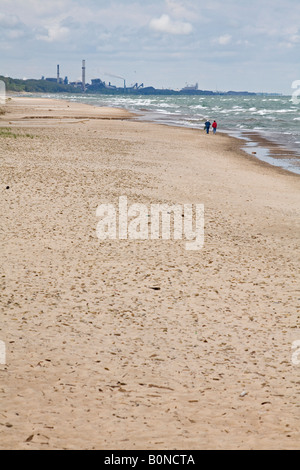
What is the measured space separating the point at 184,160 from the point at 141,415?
21075 millimetres

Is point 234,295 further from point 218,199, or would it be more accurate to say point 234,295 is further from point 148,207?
point 218,199

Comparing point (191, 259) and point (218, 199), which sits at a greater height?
point (218, 199)

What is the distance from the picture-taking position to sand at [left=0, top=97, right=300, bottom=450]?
19.6ft

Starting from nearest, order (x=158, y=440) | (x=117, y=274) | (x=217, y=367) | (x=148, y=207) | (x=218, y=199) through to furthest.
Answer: (x=158, y=440) < (x=217, y=367) < (x=117, y=274) < (x=148, y=207) < (x=218, y=199)

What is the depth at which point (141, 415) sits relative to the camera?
614 centimetres

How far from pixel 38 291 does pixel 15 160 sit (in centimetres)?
1241

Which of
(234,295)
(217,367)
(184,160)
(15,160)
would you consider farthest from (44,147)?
(217,367)

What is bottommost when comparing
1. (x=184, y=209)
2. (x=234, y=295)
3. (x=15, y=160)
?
(x=234, y=295)

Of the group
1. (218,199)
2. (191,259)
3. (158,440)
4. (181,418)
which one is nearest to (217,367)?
(181,418)

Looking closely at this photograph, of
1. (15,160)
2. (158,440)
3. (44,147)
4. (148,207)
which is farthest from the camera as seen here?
(44,147)

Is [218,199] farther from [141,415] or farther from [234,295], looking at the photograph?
[141,415]

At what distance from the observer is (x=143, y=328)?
27.6ft

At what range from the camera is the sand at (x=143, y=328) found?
5.96 meters

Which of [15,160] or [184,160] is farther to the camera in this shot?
[184,160]
